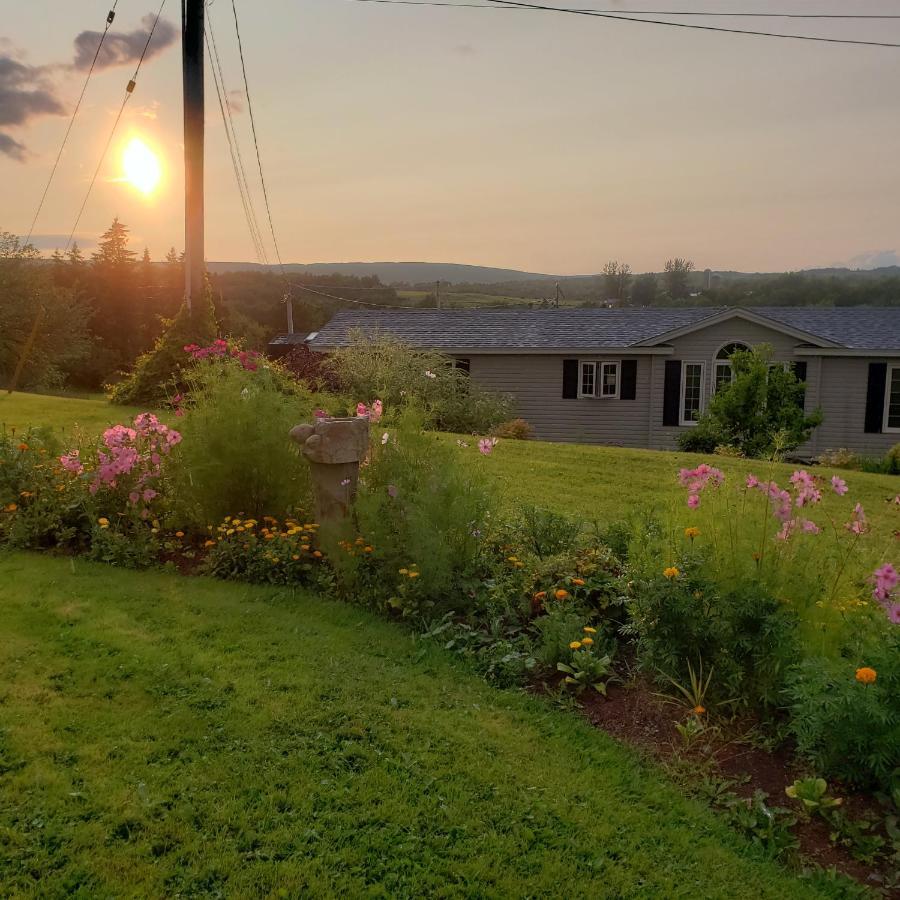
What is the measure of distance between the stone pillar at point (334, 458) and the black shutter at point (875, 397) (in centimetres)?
1710

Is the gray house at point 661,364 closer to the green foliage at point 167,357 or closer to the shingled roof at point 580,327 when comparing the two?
the shingled roof at point 580,327

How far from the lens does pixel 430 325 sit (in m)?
22.4

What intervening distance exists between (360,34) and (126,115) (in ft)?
17.5

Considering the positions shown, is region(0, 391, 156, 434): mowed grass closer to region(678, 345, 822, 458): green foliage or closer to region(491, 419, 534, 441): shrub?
region(491, 419, 534, 441): shrub

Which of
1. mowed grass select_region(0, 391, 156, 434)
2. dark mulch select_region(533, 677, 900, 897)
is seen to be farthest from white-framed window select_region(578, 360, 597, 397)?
dark mulch select_region(533, 677, 900, 897)

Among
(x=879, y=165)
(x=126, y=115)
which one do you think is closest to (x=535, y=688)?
(x=879, y=165)

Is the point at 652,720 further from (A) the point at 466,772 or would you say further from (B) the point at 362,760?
(B) the point at 362,760

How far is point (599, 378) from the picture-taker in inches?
774

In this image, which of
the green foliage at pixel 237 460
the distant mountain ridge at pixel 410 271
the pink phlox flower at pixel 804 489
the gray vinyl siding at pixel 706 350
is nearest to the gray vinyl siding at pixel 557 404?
the gray vinyl siding at pixel 706 350

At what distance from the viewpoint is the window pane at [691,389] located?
1903cm

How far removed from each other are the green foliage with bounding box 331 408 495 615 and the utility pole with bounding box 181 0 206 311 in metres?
10.7

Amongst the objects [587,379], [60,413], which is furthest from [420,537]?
[587,379]

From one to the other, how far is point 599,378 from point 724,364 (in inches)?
123

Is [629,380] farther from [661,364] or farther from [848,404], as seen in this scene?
[848,404]
